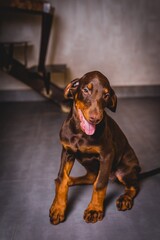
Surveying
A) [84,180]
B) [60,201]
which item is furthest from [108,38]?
[60,201]

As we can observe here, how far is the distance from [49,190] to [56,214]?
392 mm

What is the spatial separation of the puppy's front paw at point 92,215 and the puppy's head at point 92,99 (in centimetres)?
47

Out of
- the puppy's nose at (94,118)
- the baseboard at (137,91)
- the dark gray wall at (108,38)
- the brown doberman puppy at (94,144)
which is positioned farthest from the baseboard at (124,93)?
the puppy's nose at (94,118)

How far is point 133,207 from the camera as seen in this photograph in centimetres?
180

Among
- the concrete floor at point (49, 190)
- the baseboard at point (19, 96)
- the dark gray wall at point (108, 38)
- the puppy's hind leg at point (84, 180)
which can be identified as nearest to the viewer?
the concrete floor at point (49, 190)

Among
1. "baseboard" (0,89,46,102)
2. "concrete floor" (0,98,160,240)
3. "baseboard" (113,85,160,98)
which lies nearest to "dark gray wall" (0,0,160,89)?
"baseboard" (113,85,160,98)

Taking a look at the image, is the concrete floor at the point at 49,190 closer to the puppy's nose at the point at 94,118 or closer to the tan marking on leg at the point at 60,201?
the tan marking on leg at the point at 60,201

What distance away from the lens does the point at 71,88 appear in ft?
5.51

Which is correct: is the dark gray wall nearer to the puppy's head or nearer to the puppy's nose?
the puppy's head

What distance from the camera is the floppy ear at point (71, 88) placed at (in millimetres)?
1657

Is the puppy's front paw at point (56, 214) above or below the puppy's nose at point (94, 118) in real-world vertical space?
below

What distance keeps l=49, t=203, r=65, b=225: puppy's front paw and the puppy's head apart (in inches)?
19.6

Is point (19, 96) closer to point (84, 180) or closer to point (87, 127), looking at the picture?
point (84, 180)

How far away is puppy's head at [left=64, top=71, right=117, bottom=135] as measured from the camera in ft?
4.83
